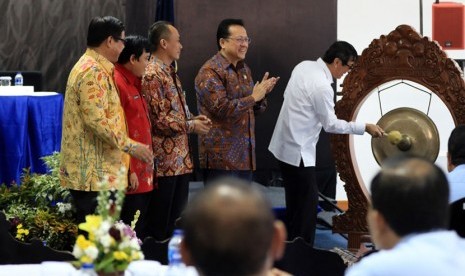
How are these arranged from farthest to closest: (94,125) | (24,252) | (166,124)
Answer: (166,124) → (94,125) → (24,252)

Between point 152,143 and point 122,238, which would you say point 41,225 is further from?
point 122,238

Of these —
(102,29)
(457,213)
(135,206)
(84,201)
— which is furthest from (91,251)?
(135,206)

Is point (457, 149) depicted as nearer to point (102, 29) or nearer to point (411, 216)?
point (102, 29)

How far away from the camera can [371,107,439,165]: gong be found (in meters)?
5.77

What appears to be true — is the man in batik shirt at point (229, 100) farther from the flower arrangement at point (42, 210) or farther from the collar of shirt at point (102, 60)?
the collar of shirt at point (102, 60)

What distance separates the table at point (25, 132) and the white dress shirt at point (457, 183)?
3.12 metres

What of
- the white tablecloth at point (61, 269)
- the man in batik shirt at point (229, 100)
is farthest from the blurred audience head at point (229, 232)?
the man in batik shirt at point (229, 100)

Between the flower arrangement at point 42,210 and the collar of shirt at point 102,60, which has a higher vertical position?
the collar of shirt at point 102,60

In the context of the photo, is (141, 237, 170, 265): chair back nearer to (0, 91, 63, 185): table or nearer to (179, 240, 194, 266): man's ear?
(179, 240, 194, 266): man's ear

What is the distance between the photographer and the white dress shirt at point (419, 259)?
6.09 feet

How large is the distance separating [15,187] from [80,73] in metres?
1.16

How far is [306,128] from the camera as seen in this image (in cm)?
566

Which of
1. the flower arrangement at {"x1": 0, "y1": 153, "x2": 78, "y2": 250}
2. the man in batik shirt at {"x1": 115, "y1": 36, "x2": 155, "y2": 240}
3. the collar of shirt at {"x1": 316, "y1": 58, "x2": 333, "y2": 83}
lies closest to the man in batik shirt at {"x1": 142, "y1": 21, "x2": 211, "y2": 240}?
the man in batik shirt at {"x1": 115, "y1": 36, "x2": 155, "y2": 240}

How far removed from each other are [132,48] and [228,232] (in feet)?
10.1
